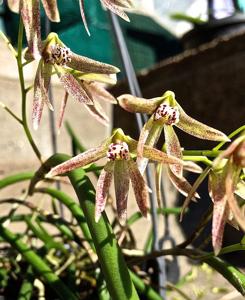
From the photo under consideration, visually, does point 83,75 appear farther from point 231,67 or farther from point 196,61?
point 196,61

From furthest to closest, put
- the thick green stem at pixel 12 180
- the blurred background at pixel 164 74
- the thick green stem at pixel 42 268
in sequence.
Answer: the blurred background at pixel 164 74 < the thick green stem at pixel 12 180 < the thick green stem at pixel 42 268

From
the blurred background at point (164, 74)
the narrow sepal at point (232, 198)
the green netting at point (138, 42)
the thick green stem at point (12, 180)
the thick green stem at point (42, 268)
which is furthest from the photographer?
the green netting at point (138, 42)

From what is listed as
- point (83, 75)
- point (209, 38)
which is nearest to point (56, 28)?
point (83, 75)

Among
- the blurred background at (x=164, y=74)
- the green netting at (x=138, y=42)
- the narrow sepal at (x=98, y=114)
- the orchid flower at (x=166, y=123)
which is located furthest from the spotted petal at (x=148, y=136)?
the green netting at (x=138, y=42)

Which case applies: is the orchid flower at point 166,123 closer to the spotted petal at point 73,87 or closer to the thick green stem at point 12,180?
the spotted petal at point 73,87

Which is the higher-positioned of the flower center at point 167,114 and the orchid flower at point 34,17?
the orchid flower at point 34,17

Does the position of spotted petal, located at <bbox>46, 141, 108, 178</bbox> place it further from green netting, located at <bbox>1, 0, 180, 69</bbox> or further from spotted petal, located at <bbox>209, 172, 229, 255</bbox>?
green netting, located at <bbox>1, 0, 180, 69</bbox>

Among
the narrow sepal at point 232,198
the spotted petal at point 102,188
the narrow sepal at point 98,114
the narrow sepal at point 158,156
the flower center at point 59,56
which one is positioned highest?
the flower center at point 59,56

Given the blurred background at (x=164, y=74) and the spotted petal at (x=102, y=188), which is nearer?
the spotted petal at (x=102, y=188)
